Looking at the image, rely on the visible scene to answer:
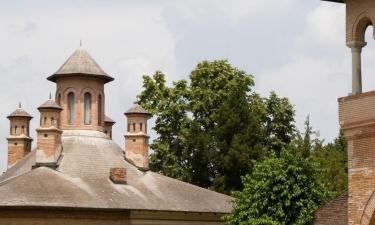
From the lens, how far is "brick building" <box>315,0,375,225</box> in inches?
747

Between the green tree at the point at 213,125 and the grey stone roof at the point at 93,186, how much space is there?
587 cm

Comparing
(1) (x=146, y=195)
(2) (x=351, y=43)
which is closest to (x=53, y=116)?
(1) (x=146, y=195)

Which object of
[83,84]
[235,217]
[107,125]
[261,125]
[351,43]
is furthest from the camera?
[261,125]

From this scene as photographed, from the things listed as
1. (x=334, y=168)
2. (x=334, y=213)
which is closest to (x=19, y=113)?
(x=334, y=168)

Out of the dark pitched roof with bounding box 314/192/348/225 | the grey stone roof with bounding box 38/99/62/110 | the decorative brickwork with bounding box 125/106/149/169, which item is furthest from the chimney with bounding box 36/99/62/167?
the dark pitched roof with bounding box 314/192/348/225

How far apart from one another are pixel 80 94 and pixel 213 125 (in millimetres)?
9230

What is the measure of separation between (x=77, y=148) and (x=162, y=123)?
29.3ft

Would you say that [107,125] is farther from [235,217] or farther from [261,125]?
[235,217]

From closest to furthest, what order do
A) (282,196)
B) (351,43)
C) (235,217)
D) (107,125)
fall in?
(351,43) < (282,196) < (235,217) < (107,125)

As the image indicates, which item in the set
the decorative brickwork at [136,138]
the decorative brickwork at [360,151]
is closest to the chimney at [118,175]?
the decorative brickwork at [136,138]

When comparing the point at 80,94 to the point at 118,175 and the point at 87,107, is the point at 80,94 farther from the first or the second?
the point at 118,175

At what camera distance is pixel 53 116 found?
3981 centimetres

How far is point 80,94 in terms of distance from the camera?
42.8 meters

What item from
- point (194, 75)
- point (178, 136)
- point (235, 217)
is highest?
point (194, 75)
